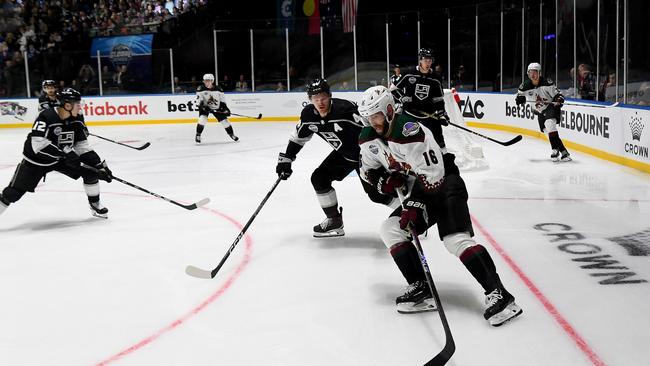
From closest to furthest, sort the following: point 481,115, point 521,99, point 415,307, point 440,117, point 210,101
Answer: point 415,307, point 440,117, point 521,99, point 210,101, point 481,115

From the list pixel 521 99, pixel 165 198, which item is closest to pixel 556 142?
pixel 521 99

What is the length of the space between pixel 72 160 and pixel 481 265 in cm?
→ 353

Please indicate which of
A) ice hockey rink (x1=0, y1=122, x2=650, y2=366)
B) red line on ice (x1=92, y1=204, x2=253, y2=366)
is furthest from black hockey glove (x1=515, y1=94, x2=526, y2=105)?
red line on ice (x1=92, y1=204, x2=253, y2=366)

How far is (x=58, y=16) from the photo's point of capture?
17359 mm

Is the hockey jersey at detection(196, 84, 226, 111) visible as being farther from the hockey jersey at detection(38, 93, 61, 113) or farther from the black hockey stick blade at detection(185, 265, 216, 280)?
the black hockey stick blade at detection(185, 265, 216, 280)

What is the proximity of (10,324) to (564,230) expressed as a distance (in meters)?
3.56

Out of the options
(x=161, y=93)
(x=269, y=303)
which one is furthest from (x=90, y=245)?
(x=161, y=93)

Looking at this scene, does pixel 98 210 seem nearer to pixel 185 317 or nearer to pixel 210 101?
pixel 185 317

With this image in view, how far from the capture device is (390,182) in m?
3.29

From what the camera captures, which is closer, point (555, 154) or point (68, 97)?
point (68, 97)

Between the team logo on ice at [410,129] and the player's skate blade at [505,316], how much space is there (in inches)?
34.8

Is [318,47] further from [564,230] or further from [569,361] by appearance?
[569,361]

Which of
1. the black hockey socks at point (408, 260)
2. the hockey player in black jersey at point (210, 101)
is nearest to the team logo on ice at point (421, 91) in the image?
the black hockey socks at point (408, 260)

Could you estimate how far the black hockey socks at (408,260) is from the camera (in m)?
3.26
